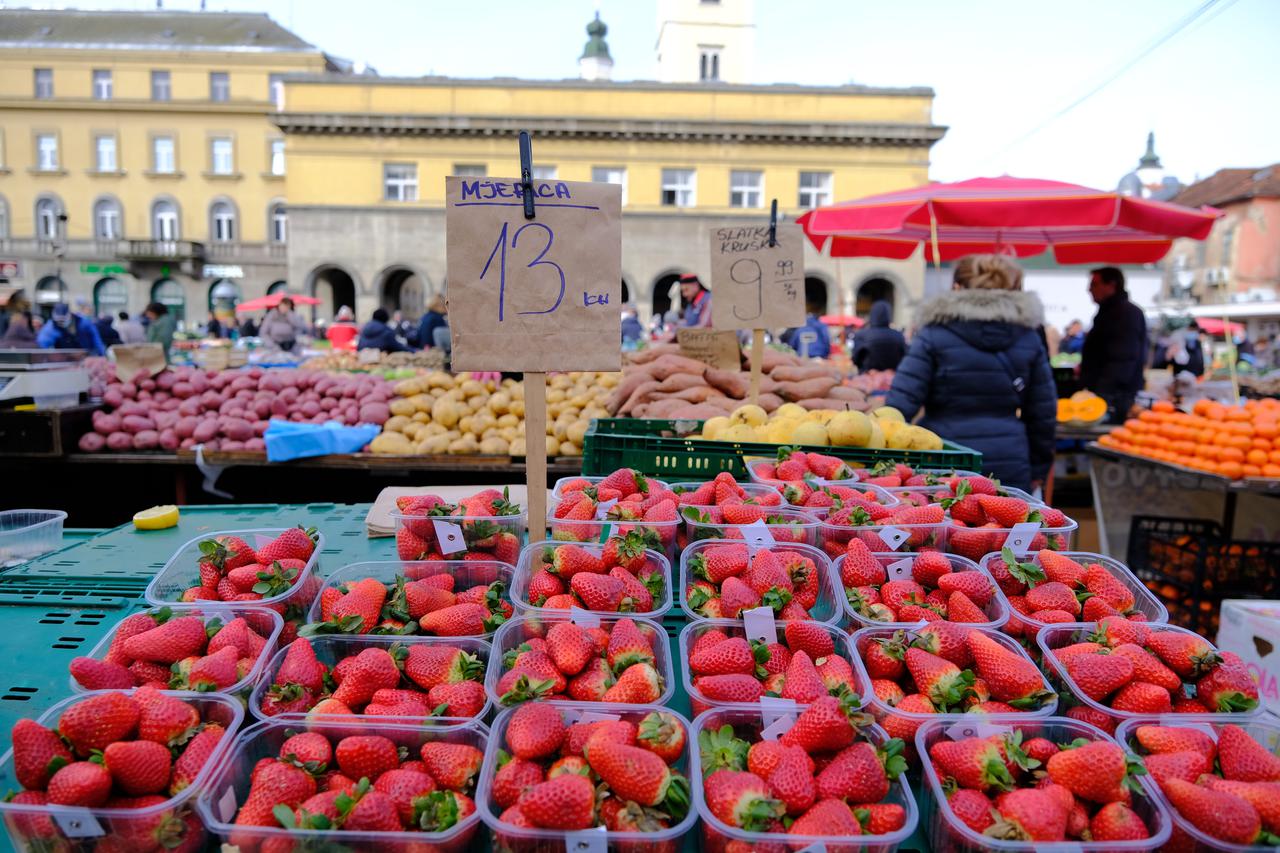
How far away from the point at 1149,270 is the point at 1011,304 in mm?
34528

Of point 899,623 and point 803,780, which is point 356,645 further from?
point 899,623

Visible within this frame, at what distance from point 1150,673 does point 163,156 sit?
4307cm

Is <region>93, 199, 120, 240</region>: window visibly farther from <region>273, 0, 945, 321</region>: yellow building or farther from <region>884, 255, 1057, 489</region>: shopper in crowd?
<region>884, 255, 1057, 489</region>: shopper in crowd

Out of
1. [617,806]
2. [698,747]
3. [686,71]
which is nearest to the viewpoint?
[617,806]

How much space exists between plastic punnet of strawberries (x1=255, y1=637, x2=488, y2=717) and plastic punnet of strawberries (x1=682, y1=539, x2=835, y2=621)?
1.64ft

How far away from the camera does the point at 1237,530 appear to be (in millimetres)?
4855

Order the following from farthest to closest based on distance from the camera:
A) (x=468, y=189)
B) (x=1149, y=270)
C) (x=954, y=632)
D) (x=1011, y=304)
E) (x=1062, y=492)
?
(x=1149, y=270) → (x=1062, y=492) → (x=1011, y=304) → (x=468, y=189) → (x=954, y=632)

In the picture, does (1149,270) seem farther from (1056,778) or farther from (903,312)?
(1056,778)

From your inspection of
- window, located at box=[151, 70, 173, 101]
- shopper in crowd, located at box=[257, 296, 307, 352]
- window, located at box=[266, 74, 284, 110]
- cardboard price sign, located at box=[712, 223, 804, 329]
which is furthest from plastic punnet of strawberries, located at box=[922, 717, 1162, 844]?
window, located at box=[151, 70, 173, 101]

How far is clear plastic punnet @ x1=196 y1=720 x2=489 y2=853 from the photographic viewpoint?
1.03 metres

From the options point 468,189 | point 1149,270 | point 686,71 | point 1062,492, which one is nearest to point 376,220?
point 686,71

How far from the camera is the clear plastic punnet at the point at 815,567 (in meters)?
1.68

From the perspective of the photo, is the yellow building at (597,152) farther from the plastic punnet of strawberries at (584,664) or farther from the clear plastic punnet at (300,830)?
the clear plastic punnet at (300,830)

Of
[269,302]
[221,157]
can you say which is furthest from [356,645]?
[221,157]
